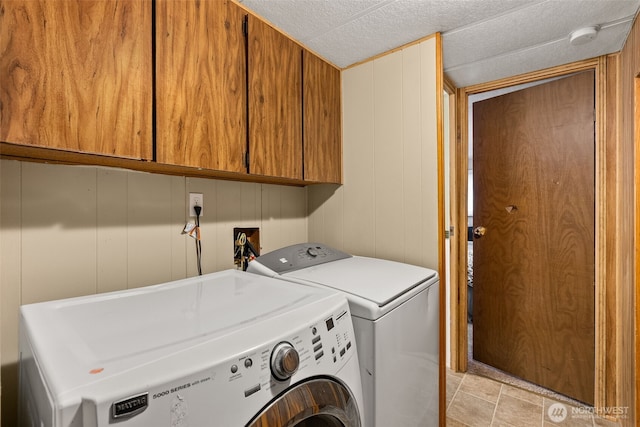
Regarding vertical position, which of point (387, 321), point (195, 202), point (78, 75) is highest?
point (78, 75)

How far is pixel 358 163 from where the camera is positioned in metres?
1.87

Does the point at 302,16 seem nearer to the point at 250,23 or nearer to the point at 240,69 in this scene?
the point at 250,23

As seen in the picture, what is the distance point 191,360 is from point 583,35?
216 centimetres

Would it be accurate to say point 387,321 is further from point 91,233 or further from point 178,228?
point 91,233

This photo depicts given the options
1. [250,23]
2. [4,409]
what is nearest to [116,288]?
[4,409]

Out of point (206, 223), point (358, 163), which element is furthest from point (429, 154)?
point (206, 223)

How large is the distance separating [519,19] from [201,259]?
1878 millimetres

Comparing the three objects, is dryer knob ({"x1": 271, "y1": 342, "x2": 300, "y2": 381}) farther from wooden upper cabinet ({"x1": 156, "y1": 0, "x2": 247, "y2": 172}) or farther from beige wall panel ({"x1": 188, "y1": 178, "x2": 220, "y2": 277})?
beige wall panel ({"x1": 188, "y1": 178, "x2": 220, "y2": 277})

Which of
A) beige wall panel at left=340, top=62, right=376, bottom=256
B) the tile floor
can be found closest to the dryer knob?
beige wall panel at left=340, top=62, right=376, bottom=256

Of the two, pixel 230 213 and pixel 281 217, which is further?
pixel 281 217

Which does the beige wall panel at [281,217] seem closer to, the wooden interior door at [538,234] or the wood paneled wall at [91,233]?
the wood paneled wall at [91,233]

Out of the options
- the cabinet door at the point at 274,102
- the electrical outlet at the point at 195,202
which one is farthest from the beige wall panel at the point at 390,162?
the electrical outlet at the point at 195,202

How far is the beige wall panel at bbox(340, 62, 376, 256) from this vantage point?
1.82 meters

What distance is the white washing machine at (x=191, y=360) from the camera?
504mm
